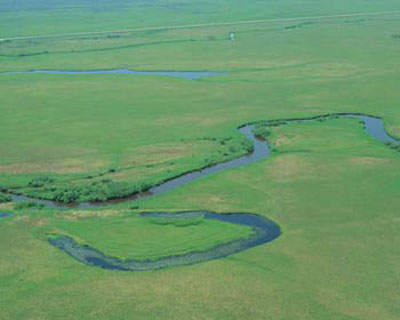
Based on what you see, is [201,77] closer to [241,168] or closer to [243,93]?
[243,93]

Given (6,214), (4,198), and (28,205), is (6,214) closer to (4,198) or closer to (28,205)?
(28,205)

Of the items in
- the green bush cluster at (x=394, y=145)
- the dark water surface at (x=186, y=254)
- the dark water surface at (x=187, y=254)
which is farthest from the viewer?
the green bush cluster at (x=394, y=145)

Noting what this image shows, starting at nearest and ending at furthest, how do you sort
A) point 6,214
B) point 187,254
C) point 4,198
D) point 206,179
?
point 187,254 → point 6,214 → point 4,198 → point 206,179

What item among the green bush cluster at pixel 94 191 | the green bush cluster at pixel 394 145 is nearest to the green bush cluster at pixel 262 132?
the green bush cluster at pixel 394 145

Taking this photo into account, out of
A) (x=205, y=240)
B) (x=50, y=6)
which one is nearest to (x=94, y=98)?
(x=205, y=240)

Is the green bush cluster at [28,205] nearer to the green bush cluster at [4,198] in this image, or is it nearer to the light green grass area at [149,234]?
the green bush cluster at [4,198]

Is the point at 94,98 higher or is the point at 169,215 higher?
the point at 94,98

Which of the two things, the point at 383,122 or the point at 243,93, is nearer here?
the point at 383,122

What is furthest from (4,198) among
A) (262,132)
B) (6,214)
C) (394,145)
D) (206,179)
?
(394,145)
